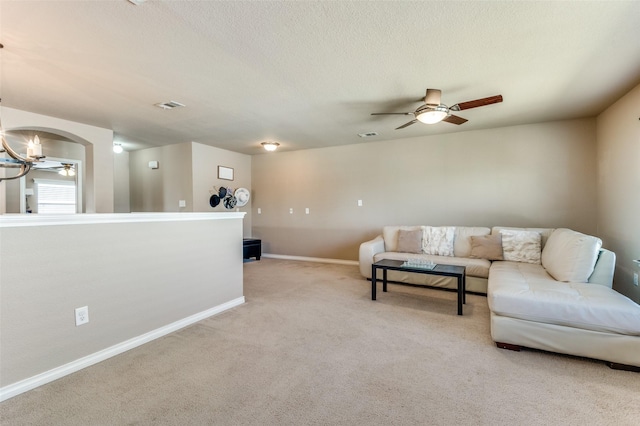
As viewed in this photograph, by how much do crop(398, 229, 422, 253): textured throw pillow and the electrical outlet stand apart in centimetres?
379

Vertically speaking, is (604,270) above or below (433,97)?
below

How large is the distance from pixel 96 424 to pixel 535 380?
8.42ft

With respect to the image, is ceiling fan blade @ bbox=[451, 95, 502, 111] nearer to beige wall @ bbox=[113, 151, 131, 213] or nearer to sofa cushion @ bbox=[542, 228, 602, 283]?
sofa cushion @ bbox=[542, 228, 602, 283]

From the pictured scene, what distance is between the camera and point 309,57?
7.80 feet

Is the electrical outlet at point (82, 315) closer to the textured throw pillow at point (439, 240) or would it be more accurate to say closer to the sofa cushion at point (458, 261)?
the sofa cushion at point (458, 261)

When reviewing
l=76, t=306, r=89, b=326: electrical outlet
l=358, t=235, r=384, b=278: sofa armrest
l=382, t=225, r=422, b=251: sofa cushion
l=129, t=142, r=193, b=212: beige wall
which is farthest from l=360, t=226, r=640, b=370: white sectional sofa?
l=129, t=142, r=193, b=212: beige wall

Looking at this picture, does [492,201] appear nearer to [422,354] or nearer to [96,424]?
[422,354]

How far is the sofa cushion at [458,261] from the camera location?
3.71 meters

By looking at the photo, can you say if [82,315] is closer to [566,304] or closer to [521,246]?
[566,304]

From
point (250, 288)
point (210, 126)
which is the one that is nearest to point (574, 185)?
point (250, 288)

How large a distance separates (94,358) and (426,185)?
4822mm

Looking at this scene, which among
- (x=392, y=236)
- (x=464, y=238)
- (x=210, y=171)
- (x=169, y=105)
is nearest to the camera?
(x=169, y=105)

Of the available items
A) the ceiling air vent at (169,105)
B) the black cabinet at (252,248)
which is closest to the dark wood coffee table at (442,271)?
the ceiling air vent at (169,105)

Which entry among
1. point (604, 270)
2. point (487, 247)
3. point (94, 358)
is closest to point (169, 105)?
point (94, 358)
